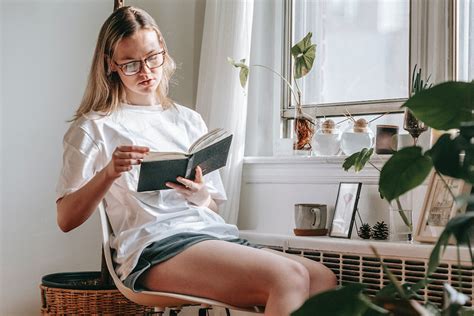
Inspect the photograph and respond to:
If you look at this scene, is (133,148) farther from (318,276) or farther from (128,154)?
(318,276)

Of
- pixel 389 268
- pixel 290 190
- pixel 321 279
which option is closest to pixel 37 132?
pixel 290 190

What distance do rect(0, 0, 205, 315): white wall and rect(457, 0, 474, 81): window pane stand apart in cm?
144

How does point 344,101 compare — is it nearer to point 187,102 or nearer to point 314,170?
point 314,170

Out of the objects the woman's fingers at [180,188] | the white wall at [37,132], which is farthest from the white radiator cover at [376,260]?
the white wall at [37,132]

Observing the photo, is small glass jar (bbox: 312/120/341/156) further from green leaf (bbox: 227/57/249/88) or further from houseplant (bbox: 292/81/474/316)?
houseplant (bbox: 292/81/474/316)

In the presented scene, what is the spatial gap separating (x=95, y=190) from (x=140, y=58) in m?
0.46

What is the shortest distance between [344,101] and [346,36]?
26cm

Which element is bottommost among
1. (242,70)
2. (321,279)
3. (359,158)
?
(321,279)

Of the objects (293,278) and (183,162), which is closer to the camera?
(293,278)

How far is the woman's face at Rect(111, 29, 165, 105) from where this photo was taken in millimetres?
2268

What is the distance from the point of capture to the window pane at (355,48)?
271cm

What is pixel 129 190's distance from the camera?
7.32 ft

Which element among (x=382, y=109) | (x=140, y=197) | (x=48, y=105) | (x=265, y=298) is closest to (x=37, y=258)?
(x=48, y=105)

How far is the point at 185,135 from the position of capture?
2457 millimetres
